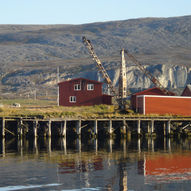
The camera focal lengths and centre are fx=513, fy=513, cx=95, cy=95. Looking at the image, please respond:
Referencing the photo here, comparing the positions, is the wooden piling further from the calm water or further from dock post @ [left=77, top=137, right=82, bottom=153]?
the calm water

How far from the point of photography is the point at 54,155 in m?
51.6

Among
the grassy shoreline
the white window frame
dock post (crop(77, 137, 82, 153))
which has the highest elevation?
the white window frame

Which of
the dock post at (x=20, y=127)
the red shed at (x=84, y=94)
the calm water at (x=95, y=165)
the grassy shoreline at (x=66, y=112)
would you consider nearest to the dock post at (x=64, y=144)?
the calm water at (x=95, y=165)

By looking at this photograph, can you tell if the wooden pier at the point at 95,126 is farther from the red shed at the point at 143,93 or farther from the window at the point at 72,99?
the window at the point at 72,99

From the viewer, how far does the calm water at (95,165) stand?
3628 cm

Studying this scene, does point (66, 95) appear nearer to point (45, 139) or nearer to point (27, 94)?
point (45, 139)

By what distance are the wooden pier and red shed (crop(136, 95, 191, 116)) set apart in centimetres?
262

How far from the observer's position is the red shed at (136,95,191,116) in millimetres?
74625

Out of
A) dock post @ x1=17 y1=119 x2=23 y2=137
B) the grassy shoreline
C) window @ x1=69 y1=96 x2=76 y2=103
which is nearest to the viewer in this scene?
dock post @ x1=17 y1=119 x2=23 y2=137

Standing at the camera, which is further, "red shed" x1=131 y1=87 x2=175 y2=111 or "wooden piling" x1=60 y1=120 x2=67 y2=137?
"red shed" x1=131 y1=87 x2=175 y2=111

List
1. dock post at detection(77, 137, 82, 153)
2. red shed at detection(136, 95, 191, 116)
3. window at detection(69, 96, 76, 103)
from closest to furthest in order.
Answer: dock post at detection(77, 137, 82, 153), red shed at detection(136, 95, 191, 116), window at detection(69, 96, 76, 103)

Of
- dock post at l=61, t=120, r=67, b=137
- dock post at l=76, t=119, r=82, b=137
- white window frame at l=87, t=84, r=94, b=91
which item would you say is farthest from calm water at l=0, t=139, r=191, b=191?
white window frame at l=87, t=84, r=94, b=91

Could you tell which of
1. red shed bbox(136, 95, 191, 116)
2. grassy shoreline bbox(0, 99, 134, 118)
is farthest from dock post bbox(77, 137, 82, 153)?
red shed bbox(136, 95, 191, 116)

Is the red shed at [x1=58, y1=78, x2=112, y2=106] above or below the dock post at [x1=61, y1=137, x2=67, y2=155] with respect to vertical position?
above
